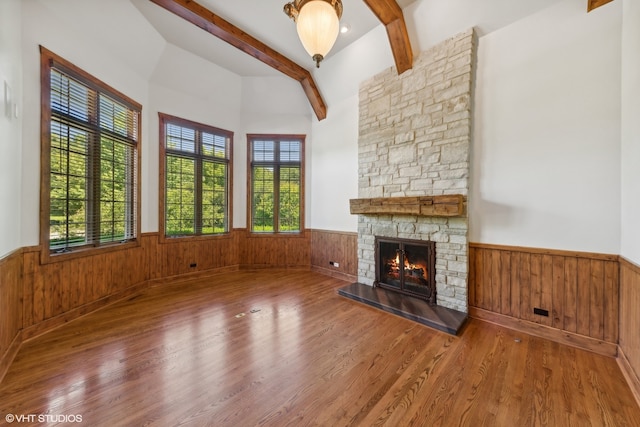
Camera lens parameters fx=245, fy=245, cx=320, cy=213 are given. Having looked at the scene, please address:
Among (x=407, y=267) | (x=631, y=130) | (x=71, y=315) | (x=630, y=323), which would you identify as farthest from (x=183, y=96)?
(x=630, y=323)

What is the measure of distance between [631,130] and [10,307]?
→ 18.6 feet

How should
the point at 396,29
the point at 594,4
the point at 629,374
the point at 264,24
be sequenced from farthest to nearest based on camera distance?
the point at 264,24 → the point at 396,29 → the point at 594,4 → the point at 629,374

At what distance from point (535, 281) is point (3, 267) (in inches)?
200

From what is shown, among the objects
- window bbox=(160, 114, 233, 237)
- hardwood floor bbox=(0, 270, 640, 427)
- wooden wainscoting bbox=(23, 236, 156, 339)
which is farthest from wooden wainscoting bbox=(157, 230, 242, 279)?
hardwood floor bbox=(0, 270, 640, 427)

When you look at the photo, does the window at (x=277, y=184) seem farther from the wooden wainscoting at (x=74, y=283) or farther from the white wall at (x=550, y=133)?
the white wall at (x=550, y=133)

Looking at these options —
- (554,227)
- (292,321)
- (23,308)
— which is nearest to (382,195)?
(554,227)

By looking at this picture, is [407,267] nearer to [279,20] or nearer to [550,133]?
[550,133]

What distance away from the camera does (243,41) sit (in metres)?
3.74

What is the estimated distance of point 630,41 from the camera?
209 cm

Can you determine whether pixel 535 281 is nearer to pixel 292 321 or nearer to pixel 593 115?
pixel 593 115

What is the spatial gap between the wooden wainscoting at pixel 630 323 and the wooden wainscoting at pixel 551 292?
0.11m

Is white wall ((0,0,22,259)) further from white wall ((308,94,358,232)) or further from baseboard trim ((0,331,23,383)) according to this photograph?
white wall ((308,94,358,232))

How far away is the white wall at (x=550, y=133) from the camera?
2.32 metres

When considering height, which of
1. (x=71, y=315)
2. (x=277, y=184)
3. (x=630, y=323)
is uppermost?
(x=277, y=184)
